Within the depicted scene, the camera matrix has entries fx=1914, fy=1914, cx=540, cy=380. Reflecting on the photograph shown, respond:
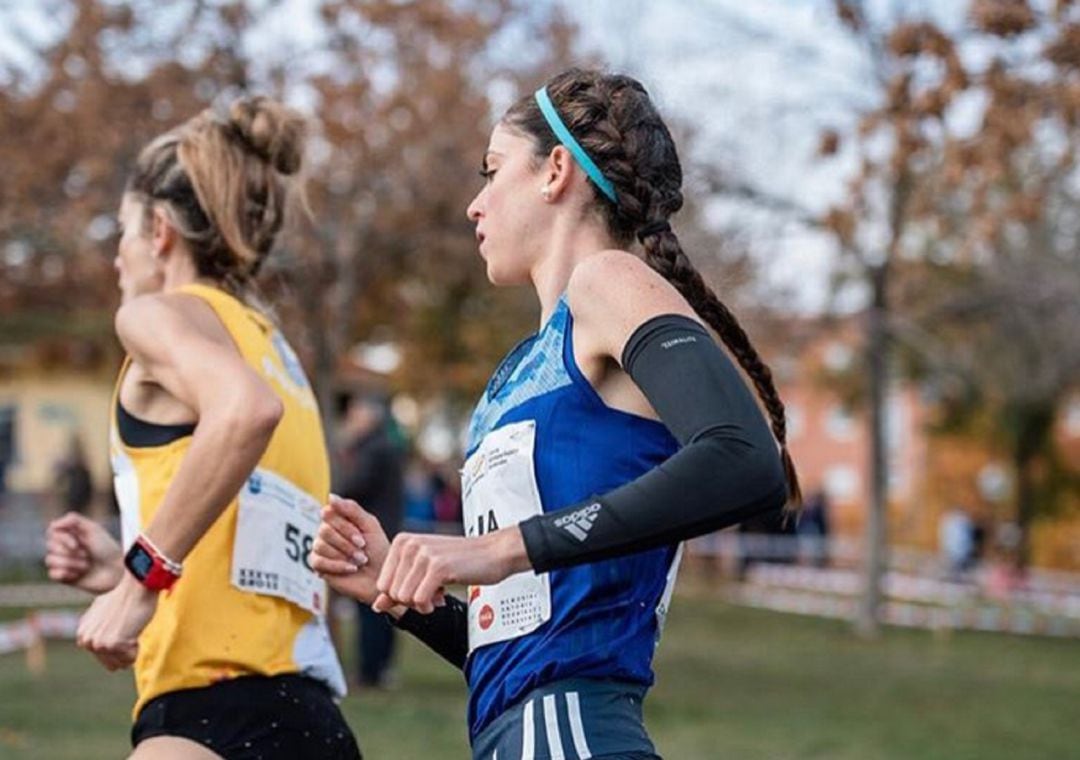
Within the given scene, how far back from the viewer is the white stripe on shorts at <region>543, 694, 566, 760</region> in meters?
2.75

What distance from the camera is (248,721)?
12.0ft

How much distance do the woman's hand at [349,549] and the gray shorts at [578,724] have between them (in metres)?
0.37

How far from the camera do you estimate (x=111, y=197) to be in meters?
15.6

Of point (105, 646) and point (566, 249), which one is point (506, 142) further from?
point (105, 646)

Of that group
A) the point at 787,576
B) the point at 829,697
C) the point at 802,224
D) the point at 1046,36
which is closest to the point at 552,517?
the point at 1046,36

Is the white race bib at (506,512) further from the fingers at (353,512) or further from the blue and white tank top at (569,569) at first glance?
the fingers at (353,512)

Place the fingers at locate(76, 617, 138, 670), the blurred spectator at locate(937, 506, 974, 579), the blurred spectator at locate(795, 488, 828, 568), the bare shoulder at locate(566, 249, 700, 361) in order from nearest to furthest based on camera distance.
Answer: the bare shoulder at locate(566, 249, 700, 361) → the fingers at locate(76, 617, 138, 670) → the blurred spectator at locate(795, 488, 828, 568) → the blurred spectator at locate(937, 506, 974, 579)

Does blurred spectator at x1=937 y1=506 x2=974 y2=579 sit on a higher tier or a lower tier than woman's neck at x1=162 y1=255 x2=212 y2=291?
lower

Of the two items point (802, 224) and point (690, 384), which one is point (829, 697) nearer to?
point (802, 224)

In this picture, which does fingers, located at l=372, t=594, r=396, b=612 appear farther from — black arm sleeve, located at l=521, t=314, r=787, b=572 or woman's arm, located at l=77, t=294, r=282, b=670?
woman's arm, located at l=77, t=294, r=282, b=670

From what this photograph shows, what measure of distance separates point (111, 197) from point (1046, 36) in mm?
7767

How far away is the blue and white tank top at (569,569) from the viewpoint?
109 inches

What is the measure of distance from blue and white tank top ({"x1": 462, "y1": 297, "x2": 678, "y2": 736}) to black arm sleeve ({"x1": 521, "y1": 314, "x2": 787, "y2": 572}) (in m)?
0.20

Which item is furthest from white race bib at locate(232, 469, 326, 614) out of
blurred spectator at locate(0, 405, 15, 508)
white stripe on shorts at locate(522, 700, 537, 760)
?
blurred spectator at locate(0, 405, 15, 508)
